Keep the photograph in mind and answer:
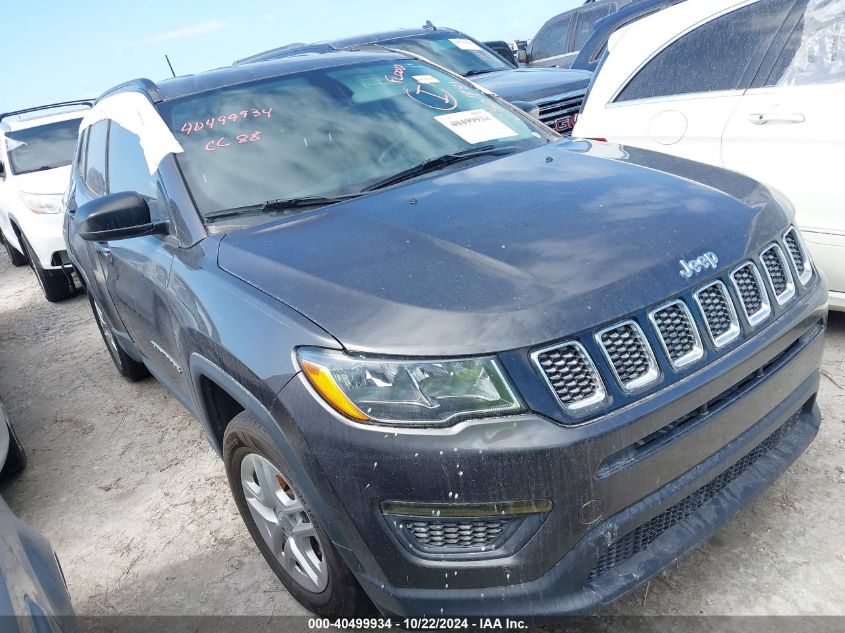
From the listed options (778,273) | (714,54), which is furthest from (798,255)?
(714,54)

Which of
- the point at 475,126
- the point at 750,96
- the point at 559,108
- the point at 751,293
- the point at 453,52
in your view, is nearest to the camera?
the point at 751,293

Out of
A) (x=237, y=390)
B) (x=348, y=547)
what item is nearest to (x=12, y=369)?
(x=237, y=390)

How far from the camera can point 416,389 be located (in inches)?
68.9

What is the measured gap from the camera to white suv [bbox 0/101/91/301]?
7.10m

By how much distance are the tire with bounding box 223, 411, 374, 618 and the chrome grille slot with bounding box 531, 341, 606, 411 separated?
2.45ft

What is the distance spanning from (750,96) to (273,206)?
2.41 m

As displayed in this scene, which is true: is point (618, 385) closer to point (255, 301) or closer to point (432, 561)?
point (432, 561)

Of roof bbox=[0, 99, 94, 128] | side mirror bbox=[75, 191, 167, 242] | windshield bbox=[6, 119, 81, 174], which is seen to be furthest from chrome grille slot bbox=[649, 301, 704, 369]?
roof bbox=[0, 99, 94, 128]

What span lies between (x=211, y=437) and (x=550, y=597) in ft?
4.53

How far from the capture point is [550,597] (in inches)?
71.1

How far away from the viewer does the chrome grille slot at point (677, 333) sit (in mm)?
1849

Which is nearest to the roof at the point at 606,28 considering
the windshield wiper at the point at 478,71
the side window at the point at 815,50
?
the windshield wiper at the point at 478,71

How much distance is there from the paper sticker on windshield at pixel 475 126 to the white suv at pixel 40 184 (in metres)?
5.13

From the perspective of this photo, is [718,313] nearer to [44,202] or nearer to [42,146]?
[44,202]
